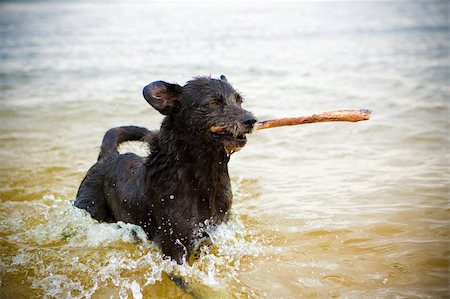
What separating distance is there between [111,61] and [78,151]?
41.2 feet

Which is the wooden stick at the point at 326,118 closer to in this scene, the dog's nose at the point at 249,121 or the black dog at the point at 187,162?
the black dog at the point at 187,162

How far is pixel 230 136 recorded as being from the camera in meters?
3.98

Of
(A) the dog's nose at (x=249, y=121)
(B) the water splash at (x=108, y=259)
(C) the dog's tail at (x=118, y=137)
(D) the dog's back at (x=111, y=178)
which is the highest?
(A) the dog's nose at (x=249, y=121)

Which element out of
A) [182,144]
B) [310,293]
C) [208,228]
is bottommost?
[310,293]

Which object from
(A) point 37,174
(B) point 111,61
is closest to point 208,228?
(A) point 37,174

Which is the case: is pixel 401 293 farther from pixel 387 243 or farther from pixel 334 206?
pixel 334 206

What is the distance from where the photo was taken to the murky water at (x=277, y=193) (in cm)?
440

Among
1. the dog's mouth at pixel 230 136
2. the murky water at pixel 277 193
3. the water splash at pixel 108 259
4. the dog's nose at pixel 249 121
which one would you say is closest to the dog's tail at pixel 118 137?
the murky water at pixel 277 193

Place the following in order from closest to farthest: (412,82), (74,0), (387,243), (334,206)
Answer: (387,243)
(334,206)
(412,82)
(74,0)

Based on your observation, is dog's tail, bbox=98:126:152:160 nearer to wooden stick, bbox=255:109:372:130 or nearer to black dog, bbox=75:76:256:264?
black dog, bbox=75:76:256:264

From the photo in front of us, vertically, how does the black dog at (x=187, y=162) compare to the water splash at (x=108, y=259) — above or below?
above

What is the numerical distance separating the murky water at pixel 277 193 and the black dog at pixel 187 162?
0.30m

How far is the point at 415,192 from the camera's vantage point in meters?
6.09

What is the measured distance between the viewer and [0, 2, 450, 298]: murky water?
440 cm
